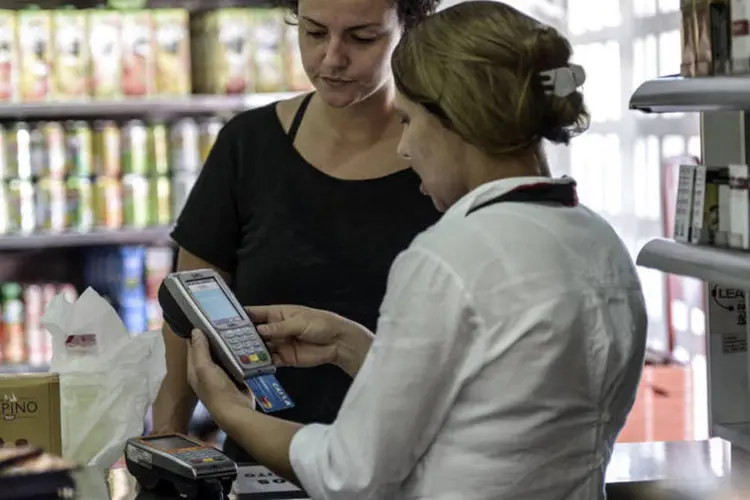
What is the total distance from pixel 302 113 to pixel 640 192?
3.18m

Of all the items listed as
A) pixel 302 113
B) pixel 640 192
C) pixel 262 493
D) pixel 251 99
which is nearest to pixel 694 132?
pixel 640 192

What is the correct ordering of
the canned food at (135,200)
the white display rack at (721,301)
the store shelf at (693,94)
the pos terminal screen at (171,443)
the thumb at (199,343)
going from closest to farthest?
the thumb at (199,343) → the pos terminal screen at (171,443) → the store shelf at (693,94) → the white display rack at (721,301) → the canned food at (135,200)

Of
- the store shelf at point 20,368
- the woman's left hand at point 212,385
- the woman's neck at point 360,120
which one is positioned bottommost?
the store shelf at point 20,368

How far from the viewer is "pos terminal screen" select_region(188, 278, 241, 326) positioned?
2.03 m

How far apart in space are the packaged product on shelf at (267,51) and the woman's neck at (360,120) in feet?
7.21

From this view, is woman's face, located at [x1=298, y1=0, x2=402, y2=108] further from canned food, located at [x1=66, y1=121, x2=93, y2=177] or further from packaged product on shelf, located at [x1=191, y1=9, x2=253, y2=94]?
canned food, located at [x1=66, y1=121, x2=93, y2=177]

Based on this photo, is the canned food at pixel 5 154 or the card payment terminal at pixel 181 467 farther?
the canned food at pixel 5 154

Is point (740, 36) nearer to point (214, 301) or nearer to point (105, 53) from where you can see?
point (214, 301)

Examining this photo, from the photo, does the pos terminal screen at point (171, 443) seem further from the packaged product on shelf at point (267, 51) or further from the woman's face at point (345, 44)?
the packaged product on shelf at point (267, 51)

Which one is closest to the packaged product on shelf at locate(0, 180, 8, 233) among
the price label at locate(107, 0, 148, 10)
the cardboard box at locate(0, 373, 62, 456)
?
the price label at locate(107, 0, 148, 10)

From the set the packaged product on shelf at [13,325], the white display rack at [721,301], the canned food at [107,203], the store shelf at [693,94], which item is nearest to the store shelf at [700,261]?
the white display rack at [721,301]

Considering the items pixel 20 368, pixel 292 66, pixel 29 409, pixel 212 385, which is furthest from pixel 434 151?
pixel 20 368

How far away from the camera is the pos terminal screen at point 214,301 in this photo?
2.03m

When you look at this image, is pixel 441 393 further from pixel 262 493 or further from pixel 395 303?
pixel 262 493
